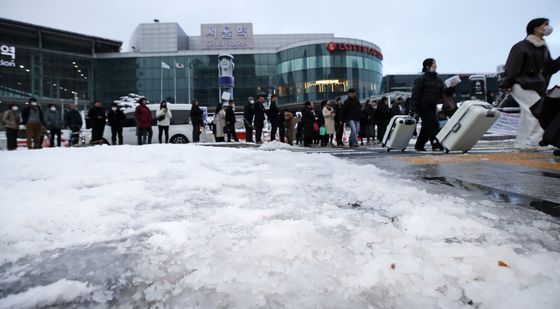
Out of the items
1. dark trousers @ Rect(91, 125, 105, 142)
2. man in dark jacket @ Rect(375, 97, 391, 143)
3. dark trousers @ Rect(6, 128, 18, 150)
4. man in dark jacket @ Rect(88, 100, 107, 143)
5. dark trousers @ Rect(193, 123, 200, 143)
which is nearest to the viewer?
dark trousers @ Rect(6, 128, 18, 150)

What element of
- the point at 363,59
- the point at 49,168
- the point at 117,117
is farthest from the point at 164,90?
the point at 49,168

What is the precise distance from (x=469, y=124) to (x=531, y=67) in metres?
1.29

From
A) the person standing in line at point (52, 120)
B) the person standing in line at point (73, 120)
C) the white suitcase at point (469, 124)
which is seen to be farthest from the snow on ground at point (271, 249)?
the person standing in line at point (73, 120)

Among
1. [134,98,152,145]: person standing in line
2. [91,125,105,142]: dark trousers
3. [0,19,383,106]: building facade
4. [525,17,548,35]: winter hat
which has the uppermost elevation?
[0,19,383,106]: building facade

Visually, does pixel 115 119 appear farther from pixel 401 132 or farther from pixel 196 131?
pixel 401 132

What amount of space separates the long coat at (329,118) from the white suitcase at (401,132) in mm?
4755

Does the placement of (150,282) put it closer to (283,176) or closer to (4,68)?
(283,176)

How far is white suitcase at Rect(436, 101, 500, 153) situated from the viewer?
16.3 ft

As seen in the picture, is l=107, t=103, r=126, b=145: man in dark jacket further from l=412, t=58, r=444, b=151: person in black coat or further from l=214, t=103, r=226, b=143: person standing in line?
l=412, t=58, r=444, b=151: person in black coat

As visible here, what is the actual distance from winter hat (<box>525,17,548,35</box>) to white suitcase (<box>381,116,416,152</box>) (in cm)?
220

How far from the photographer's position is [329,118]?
11383 mm

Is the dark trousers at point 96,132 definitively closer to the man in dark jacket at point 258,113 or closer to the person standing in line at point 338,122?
the man in dark jacket at point 258,113

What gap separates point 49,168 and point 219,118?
29.4 feet

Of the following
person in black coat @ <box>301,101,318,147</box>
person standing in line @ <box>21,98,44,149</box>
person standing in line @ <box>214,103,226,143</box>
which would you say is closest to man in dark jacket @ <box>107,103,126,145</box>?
person standing in line @ <box>21,98,44,149</box>
